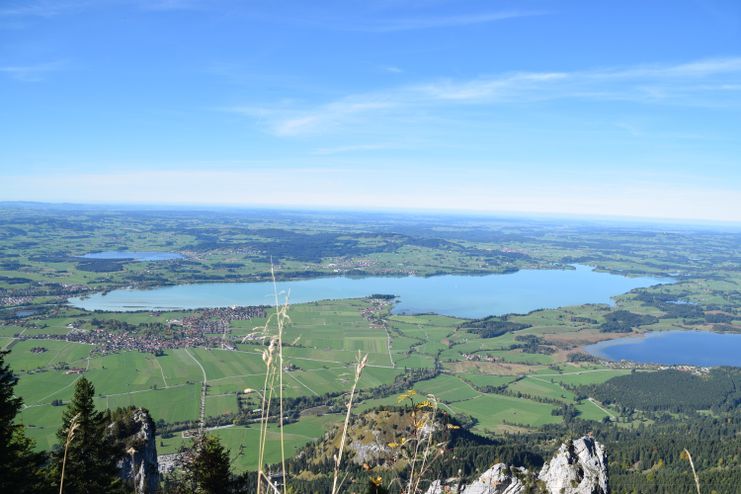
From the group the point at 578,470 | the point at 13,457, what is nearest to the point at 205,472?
the point at 13,457

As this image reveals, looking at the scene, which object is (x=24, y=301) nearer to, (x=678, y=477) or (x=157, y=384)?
(x=157, y=384)

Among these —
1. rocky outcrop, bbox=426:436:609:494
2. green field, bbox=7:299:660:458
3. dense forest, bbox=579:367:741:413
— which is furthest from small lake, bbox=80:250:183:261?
rocky outcrop, bbox=426:436:609:494

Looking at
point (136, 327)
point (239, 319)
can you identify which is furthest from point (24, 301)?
point (239, 319)

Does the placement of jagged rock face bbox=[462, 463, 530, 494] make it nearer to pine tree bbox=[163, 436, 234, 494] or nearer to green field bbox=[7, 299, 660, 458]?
pine tree bbox=[163, 436, 234, 494]

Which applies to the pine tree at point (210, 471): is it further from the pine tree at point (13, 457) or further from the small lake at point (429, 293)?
the small lake at point (429, 293)

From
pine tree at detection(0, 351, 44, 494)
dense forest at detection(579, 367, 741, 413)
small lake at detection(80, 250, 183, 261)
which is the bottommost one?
dense forest at detection(579, 367, 741, 413)

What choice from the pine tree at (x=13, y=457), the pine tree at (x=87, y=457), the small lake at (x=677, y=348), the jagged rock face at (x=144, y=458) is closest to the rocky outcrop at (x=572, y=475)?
the jagged rock face at (x=144, y=458)
